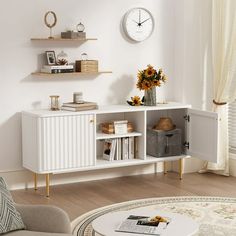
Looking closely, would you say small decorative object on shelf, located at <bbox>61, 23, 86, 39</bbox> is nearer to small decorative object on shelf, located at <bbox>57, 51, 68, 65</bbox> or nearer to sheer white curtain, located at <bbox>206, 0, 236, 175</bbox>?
small decorative object on shelf, located at <bbox>57, 51, 68, 65</bbox>

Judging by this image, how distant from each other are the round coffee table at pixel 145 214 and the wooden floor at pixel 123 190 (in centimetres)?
121

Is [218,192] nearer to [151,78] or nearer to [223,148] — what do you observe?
[223,148]

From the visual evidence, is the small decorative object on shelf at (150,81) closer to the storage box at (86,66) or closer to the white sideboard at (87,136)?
the white sideboard at (87,136)

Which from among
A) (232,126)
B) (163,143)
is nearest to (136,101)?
(163,143)

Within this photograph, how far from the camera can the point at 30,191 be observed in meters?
5.93

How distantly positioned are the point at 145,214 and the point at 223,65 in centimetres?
296

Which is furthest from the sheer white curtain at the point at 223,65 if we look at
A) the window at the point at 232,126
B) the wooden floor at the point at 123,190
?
the wooden floor at the point at 123,190

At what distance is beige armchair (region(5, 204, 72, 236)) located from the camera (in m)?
3.35

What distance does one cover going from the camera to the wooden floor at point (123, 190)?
553 cm

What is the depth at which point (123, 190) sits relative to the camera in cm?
600

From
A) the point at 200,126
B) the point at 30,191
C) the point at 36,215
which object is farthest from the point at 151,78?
the point at 36,215

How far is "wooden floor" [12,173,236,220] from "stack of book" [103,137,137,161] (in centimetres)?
28

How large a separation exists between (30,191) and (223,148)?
215 centimetres

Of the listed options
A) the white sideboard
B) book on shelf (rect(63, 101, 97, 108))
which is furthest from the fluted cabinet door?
book on shelf (rect(63, 101, 97, 108))
